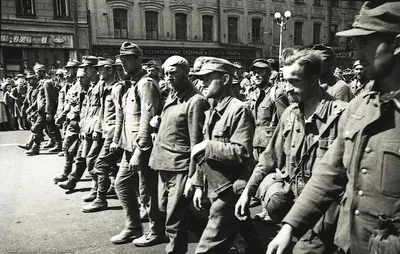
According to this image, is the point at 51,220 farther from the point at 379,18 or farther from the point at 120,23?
the point at 120,23

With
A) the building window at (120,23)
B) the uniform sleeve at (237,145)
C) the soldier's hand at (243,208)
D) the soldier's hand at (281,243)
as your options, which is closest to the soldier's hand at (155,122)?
the uniform sleeve at (237,145)

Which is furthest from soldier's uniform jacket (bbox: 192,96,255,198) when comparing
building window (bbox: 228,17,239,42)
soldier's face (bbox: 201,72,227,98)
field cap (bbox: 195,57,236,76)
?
building window (bbox: 228,17,239,42)

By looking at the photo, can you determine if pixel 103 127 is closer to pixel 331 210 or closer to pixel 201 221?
pixel 201 221

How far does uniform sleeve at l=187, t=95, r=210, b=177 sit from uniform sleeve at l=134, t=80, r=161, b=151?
2.67ft

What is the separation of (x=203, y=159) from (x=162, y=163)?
2.56 feet

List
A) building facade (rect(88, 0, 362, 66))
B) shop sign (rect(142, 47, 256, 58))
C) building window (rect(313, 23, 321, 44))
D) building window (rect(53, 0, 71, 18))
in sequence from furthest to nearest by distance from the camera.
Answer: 1. building window (rect(313, 23, 321, 44))
2. shop sign (rect(142, 47, 256, 58))
3. building facade (rect(88, 0, 362, 66))
4. building window (rect(53, 0, 71, 18))

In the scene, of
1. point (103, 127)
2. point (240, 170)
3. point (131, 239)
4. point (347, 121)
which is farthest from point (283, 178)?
point (103, 127)

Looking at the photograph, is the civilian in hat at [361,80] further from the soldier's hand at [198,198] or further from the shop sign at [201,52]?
the shop sign at [201,52]

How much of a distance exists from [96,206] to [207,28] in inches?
953

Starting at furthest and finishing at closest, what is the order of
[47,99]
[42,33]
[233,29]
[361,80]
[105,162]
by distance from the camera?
[233,29] → [42,33] → [47,99] → [361,80] → [105,162]

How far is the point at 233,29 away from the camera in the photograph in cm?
2948

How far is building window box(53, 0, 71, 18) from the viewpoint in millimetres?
22516

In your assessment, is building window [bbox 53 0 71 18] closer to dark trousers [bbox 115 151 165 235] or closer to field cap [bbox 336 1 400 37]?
dark trousers [bbox 115 151 165 235]

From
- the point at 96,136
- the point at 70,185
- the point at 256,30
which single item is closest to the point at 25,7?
the point at 256,30
